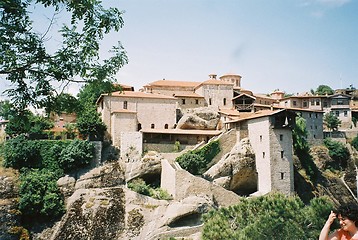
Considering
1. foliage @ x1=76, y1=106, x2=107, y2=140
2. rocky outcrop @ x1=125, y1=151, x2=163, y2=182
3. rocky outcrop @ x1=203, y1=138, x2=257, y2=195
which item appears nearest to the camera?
rocky outcrop @ x1=203, y1=138, x2=257, y2=195

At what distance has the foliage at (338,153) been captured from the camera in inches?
1852

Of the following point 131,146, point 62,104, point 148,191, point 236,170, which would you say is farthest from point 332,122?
point 62,104

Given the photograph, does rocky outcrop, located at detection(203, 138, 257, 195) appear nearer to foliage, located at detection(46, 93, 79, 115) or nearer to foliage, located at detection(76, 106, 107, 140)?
foliage, located at detection(76, 106, 107, 140)

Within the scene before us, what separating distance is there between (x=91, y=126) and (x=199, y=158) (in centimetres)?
1230

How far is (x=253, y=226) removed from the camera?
15438mm

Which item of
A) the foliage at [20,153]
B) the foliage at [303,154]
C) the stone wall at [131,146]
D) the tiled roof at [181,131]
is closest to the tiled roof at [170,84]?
the tiled roof at [181,131]

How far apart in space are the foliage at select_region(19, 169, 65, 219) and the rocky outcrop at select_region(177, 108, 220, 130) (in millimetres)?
16562

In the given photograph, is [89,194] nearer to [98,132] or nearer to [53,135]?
[98,132]

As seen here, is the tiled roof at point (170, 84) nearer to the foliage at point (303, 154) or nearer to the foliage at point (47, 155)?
the foliage at point (47, 155)

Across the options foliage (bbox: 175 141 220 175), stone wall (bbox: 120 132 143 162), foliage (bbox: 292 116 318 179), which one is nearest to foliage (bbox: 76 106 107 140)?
stone wall (bbox: 120 132 143 162)

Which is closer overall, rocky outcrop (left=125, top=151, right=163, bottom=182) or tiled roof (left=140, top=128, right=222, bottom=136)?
rocky outcrop (left=125, top=151, right=163, bottom=182)

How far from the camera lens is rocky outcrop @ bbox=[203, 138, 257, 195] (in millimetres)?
34000

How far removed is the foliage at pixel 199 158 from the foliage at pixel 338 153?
20187 millimetres

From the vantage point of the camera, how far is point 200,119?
4300 cm
